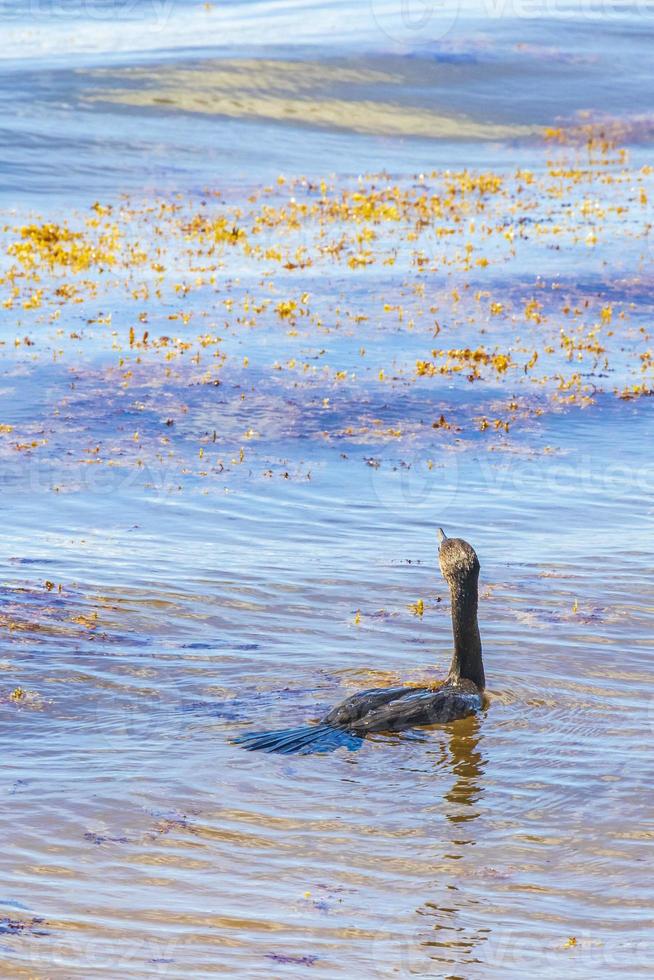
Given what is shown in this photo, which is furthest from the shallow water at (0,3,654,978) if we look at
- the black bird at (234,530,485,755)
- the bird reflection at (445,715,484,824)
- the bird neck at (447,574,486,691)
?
the bird neck at (447,574,486,691)

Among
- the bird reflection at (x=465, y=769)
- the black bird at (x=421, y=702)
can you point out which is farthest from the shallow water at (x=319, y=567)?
the black bird at (x=421, y=702)

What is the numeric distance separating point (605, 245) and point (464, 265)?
286cm

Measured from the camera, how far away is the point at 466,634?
7.76 metres

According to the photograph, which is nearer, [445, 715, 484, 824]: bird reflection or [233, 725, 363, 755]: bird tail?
[445, 715, 484, 824]: bird reflection

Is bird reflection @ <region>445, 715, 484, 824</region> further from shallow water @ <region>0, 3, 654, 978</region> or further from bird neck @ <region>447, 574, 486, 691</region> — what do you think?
bird neck @ <region>447, 574, 486, 691</region>

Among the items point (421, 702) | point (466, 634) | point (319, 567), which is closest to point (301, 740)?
point (421, 702)

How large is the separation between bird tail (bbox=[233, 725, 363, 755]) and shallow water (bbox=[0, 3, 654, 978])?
11cm

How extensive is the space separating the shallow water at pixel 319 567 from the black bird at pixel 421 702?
14 cm

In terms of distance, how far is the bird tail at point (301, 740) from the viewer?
697 cm

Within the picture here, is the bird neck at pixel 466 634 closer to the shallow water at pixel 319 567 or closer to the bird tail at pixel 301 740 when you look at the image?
the shallow water at pixel 319 567

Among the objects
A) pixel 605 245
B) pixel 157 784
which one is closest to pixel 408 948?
pixel 157 784

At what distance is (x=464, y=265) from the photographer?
21328 mm

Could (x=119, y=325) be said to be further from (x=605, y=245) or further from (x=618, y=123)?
(x=618, y=123)

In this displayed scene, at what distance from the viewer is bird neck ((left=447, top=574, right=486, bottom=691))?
7707 millimetres
